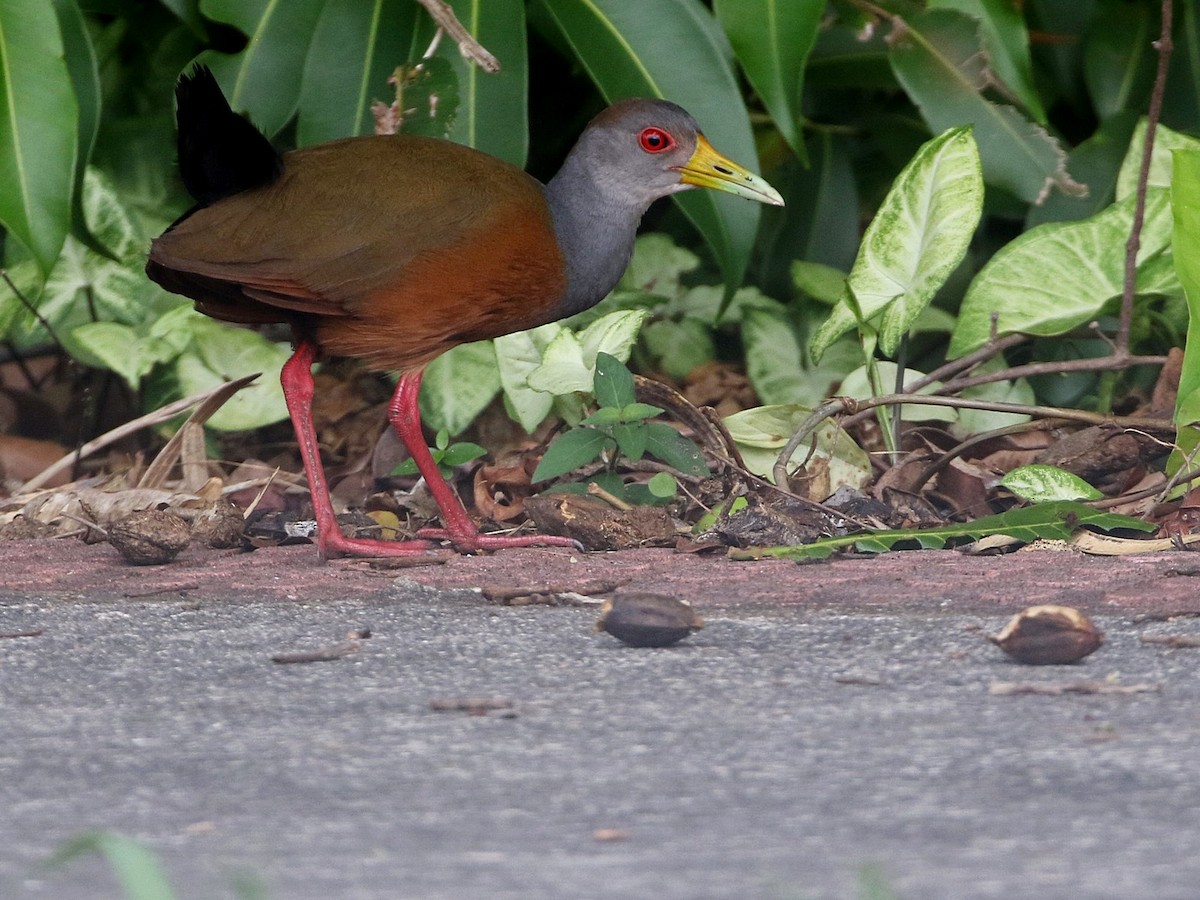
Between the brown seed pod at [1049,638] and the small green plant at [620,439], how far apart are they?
4.09ft

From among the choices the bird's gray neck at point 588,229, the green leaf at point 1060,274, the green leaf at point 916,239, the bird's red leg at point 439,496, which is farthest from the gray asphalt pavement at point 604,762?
the green leaf at point 1060,274

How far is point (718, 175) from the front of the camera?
12.4 ft

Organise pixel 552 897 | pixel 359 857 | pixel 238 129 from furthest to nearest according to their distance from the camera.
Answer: pixel 238 129 → pixel 359 857 → pixel 552 897

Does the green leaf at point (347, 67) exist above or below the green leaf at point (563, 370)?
above

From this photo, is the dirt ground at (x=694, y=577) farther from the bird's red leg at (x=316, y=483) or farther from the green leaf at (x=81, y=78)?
the green leaf at (x=81, y=78)

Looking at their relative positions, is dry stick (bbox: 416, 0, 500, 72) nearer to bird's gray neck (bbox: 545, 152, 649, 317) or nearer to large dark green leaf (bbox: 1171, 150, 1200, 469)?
bird's gray neck (bbox: 545, 152, 649, 317)

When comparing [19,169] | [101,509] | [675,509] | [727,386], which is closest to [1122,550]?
[675,509]

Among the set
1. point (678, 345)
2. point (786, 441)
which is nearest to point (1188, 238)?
point (786, 441)

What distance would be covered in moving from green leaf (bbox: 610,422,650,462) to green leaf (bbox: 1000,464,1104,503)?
2.40 ft

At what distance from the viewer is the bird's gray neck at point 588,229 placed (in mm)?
3535

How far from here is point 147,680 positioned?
2.19 meters

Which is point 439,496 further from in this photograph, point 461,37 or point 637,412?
point 461,37

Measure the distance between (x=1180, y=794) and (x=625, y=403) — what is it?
193 cm

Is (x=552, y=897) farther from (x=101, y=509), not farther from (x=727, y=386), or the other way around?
(x=727, y=386)
